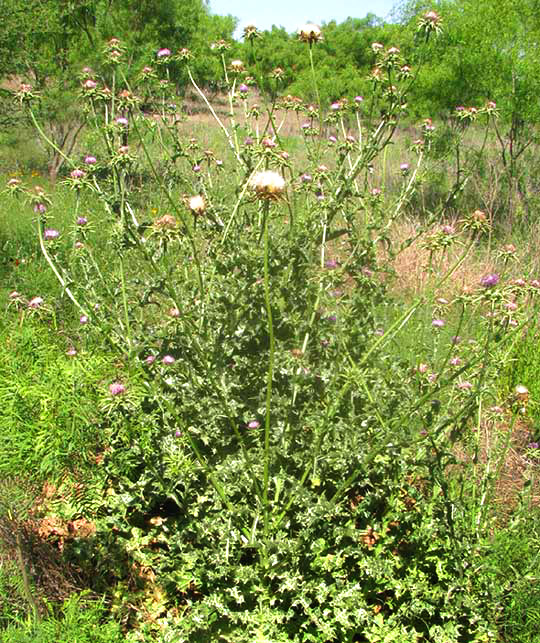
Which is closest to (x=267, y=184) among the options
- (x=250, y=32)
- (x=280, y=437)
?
(x=280, y=437)

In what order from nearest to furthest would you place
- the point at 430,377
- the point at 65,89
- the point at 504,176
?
the point at 430,377, the point at 504,176, the point at 65,89

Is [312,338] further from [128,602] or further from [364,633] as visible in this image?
[128,602]

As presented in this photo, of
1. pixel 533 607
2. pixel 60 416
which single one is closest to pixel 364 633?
pixel 533 607

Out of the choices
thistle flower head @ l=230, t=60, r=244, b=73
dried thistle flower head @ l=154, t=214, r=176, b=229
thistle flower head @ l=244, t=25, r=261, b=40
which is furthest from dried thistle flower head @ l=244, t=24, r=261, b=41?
dried thistle flower head @ l=154, t=214, r=176, b=229

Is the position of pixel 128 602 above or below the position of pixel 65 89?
below

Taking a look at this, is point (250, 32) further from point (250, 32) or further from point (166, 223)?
point (166, 223)

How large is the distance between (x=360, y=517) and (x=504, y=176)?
6339 millimetres

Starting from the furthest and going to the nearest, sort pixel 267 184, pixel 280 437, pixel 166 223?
pixel 280 437
pixel 166 223
pixel 267 184

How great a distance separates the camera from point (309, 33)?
83.0 inches

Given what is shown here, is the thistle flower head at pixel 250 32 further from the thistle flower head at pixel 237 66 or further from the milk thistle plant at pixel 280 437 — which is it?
the thistle flower head at pixel 237 66

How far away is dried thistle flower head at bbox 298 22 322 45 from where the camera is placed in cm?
209

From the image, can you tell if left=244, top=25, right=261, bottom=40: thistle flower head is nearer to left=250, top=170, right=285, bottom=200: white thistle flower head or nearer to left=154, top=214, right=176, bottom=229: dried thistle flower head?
left=154, top=214, right=176, bottom=229: dried thistle flower head

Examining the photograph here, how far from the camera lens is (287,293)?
2244mm

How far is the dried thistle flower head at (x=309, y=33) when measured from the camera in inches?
82.4
